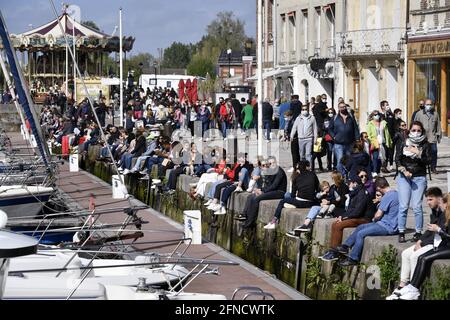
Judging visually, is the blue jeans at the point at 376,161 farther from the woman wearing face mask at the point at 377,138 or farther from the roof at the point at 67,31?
the roof at the point at 67,31

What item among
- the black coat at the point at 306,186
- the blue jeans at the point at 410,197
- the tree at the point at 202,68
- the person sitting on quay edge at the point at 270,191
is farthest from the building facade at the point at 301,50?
the tree at the point at 202,68

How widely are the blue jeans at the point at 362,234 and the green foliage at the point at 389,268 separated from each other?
74cm

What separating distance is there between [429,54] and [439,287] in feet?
78.2

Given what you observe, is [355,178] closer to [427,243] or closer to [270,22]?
[427,243]

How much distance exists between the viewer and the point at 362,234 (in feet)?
57.6

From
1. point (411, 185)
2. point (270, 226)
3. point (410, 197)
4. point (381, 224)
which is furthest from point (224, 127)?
point (410, 197)

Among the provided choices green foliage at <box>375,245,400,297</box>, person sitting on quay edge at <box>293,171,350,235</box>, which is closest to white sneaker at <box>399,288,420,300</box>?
green foliage at <box>375,245,400,297</box>

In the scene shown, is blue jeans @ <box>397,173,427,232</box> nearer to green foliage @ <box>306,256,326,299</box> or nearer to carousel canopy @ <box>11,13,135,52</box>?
green foliage @ <box>306,256,326,299</box>

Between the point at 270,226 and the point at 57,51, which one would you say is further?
the point at 57,51

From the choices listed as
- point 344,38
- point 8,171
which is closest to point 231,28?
point 344,38

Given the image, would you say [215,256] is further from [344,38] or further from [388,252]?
[344,38]

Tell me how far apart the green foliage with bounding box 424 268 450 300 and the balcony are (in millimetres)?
26143
